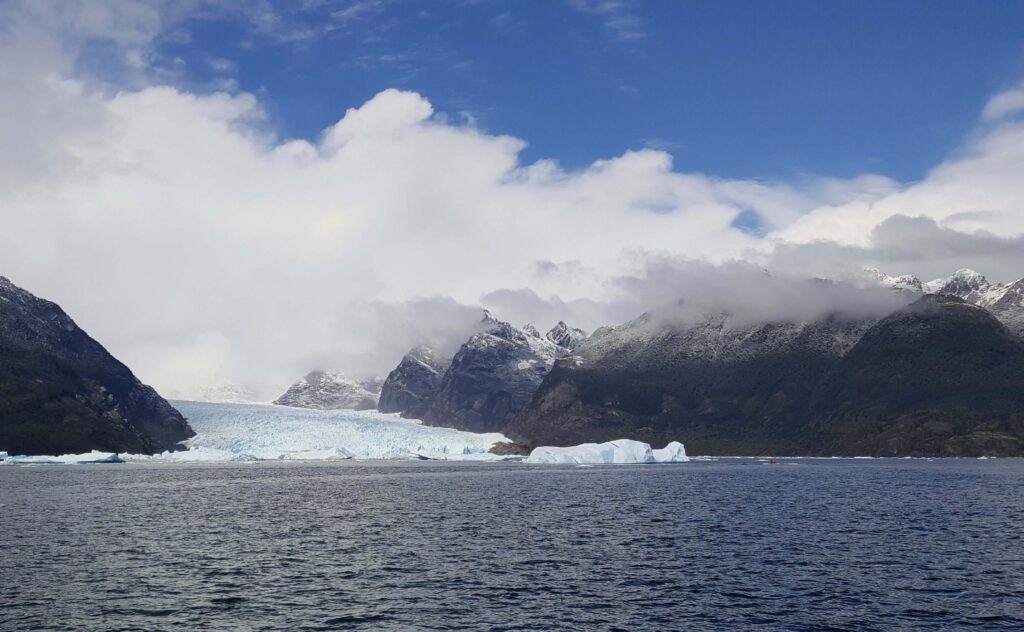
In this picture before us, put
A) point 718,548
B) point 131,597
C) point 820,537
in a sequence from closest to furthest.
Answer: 1. point 131,597
2. point 718,548
3. point 820,537

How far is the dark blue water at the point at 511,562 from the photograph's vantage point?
44.5m

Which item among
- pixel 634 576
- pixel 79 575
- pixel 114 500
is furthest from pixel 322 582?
pixel 114 500

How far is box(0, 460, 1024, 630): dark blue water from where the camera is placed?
146ft

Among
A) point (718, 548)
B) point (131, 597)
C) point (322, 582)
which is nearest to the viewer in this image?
point (131, 597)

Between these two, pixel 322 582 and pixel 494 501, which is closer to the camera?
pixel 322 582

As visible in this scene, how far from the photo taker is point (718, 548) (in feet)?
222

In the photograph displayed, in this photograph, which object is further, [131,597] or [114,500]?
[114,500]

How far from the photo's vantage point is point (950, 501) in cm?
10694

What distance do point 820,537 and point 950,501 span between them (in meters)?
44.2

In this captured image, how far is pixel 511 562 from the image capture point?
2416 inches

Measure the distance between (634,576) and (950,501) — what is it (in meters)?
69.5

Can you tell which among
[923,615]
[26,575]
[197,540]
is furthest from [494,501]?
[923,615]

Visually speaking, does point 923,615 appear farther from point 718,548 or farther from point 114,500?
point 114,500

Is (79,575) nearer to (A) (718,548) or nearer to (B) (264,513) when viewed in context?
(B) (264,513)
